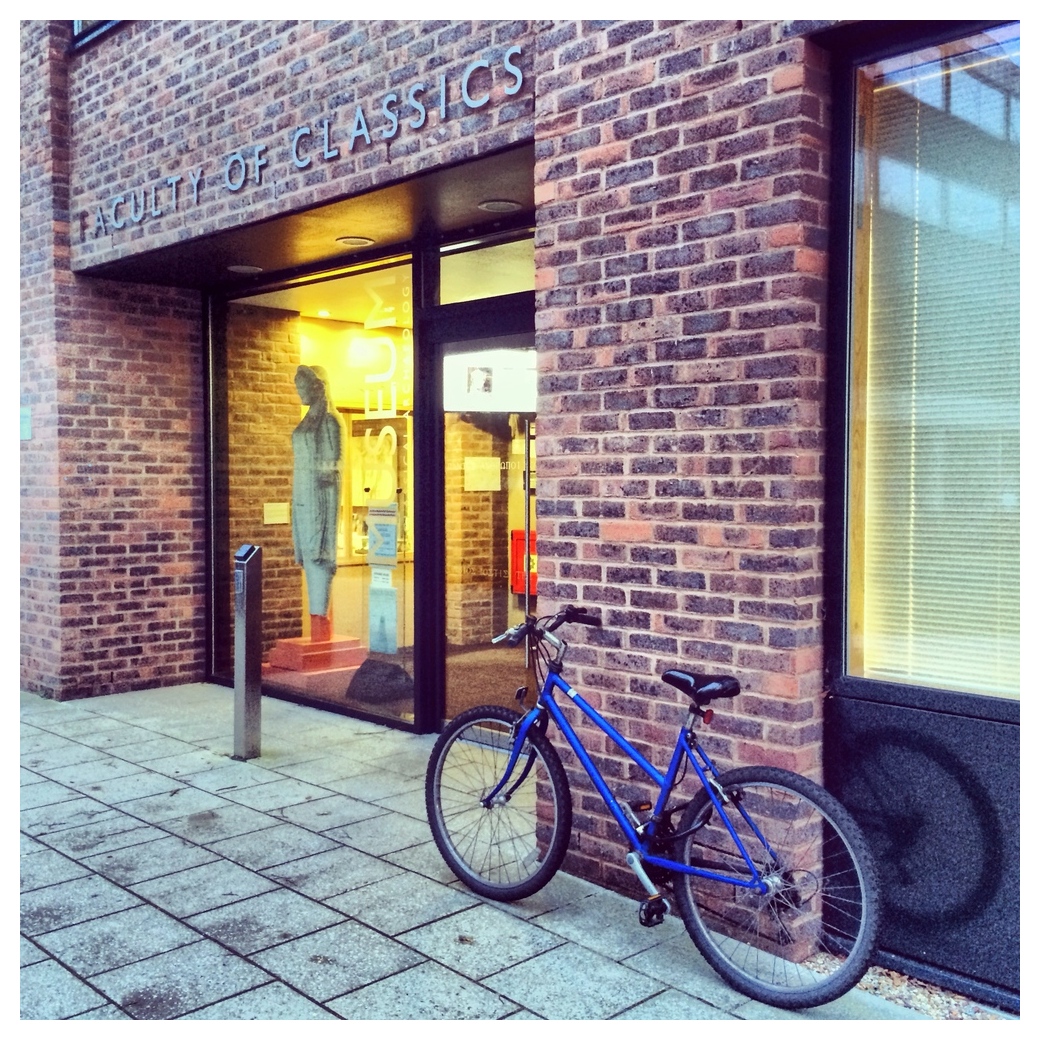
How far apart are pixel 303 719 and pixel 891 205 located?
201 inches

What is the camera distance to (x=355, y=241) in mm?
6844

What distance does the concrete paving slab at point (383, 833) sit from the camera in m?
4.64

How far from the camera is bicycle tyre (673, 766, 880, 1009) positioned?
3.20 m

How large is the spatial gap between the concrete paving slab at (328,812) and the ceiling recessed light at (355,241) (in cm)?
348

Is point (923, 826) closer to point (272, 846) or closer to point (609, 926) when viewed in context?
point (609, 926)

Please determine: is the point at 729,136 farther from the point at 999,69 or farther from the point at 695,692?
the point at 695,692

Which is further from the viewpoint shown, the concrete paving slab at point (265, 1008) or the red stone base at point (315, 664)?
the red stone base at point (315, 664)

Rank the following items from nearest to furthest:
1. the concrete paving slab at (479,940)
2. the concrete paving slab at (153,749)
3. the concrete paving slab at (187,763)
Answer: the concrete paving slab at (479,940) < the concrete paving slab at (187,763) < the concrete paving slab at (153,749)

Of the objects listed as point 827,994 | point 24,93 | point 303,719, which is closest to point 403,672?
point 303,719

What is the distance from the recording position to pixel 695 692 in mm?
3387

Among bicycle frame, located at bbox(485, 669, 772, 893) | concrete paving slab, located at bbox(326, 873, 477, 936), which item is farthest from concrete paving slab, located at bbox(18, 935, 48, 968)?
bicycle frame, located at bbox(485, 669, 772, 893)

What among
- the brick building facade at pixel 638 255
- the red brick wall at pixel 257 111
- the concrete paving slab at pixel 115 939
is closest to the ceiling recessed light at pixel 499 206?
the brick building facade at pixel 638 255

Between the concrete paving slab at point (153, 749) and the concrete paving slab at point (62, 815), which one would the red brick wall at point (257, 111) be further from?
the concrete paving slab at point (62, 815)

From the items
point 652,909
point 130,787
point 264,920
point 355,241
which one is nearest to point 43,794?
point 130,787
